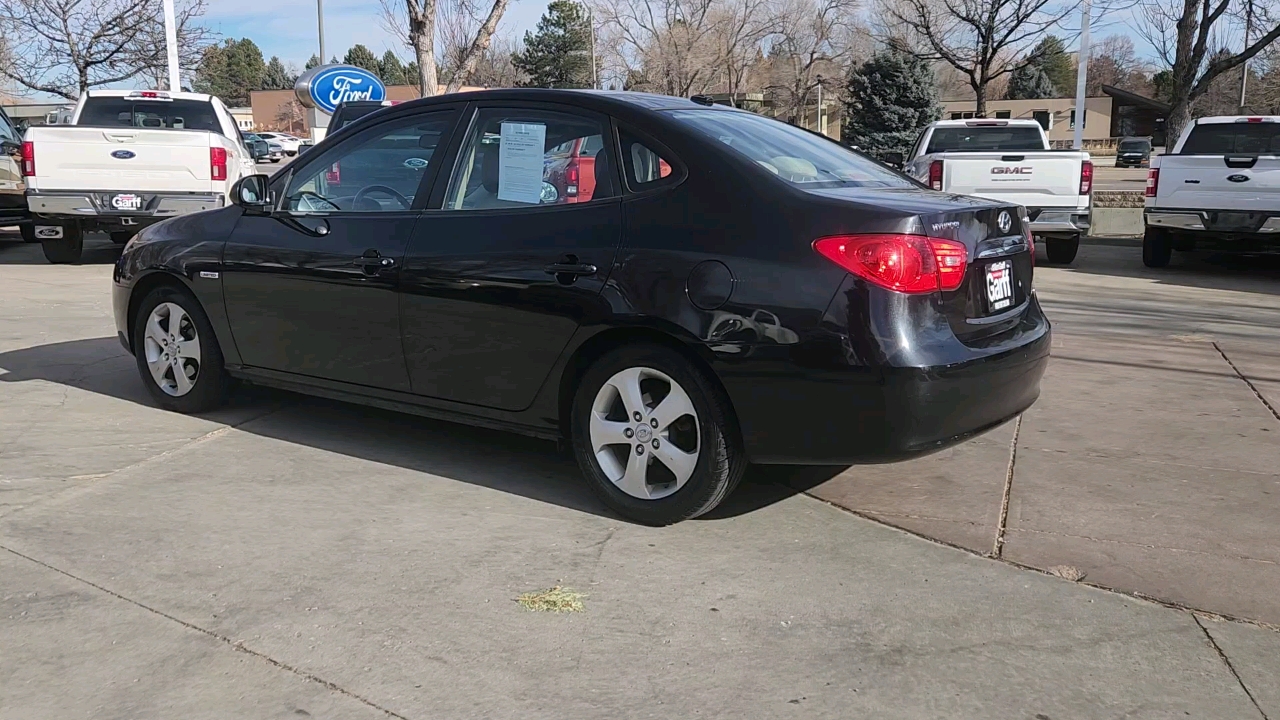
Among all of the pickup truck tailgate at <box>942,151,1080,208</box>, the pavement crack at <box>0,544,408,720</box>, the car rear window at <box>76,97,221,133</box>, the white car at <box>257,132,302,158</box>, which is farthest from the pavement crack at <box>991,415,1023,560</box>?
the white car at <box>257,132,302,158</box>

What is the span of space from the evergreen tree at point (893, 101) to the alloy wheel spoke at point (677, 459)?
32.4 metres

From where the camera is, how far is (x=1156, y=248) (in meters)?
12.4

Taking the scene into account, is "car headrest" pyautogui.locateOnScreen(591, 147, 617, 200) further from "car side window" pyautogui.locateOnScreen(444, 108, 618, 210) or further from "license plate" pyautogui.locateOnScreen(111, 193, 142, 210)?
"license plate" pyautogui.locateOnScreen(111, 193, 142, 210)

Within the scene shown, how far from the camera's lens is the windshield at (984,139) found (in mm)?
14250

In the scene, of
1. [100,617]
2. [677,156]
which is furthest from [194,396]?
[677,156]

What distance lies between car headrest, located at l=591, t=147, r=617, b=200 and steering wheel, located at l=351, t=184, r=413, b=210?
0.93 meters

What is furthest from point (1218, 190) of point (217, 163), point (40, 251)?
point (40, 251)

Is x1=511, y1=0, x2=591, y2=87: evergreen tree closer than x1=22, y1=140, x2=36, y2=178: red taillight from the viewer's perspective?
No

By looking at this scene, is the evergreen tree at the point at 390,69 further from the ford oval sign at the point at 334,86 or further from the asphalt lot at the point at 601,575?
the asphalt lot at the point at 601,575

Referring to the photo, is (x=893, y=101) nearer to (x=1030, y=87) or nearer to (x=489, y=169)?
(x=489, y=169)

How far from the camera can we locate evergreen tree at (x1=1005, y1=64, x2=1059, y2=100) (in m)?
69.6

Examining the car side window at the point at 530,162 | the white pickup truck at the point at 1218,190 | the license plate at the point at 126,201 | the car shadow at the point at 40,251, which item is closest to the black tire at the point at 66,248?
the car shadow at the point at 40,251

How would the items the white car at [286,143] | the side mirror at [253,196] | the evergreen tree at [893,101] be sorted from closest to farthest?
1. the side mirror at [253,196]
2. the evergreen tree at [893,101]
3. the white car at [286,143]

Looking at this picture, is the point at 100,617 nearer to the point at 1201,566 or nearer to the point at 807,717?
the point at 807,717
